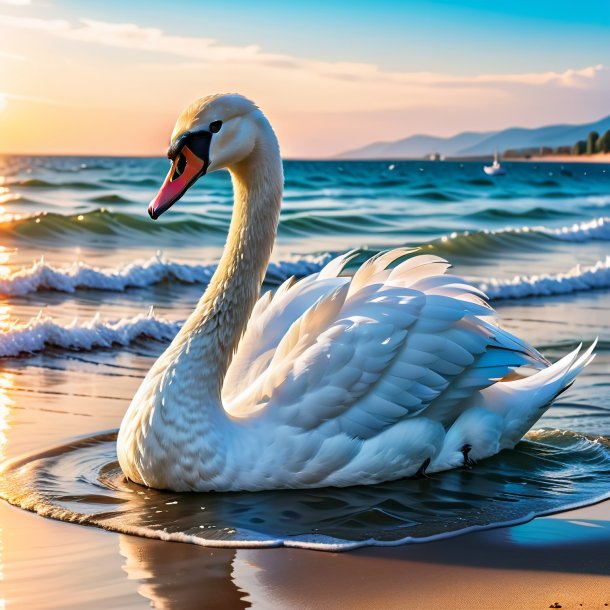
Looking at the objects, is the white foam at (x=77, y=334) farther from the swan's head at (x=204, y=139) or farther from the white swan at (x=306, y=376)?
the swan's head at (x=204, y=139)

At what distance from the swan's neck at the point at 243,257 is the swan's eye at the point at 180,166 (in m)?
0.39

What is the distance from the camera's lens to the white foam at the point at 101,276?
489 inches

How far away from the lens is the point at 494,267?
55.5 ft

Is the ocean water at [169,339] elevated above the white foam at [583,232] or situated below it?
below

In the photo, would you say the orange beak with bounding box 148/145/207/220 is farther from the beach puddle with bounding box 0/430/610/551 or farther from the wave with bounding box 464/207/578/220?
the wave with bounding box 464/207/578/220

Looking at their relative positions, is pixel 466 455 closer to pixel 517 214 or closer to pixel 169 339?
pixel 169 339

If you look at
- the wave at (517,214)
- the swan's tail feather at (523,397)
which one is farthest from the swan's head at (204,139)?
the wave at (517,214)

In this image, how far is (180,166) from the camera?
578 cm

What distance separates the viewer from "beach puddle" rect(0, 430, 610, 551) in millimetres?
5016

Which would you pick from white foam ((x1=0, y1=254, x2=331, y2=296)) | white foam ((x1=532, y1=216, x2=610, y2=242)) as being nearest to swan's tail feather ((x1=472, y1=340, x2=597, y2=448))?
white foam ((x1=0, y1=254, x2=331, y2=296))

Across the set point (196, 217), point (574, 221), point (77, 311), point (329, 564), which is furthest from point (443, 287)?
point (574, 221)

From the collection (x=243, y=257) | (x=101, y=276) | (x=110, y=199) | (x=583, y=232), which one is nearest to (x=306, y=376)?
(x=243, y=257)

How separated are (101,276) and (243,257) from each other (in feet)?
24.7

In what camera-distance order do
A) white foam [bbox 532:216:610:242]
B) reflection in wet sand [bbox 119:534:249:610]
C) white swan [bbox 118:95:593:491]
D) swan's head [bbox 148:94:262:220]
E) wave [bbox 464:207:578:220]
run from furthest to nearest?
wave [bbox 464:207:578:220], white foam [bbox 532:216:610:242], swan's head [bbox 148:94:262:220], white swan [bbox 118:95:593:491], reflection in wet sand [bbox 119:534:249:610]
